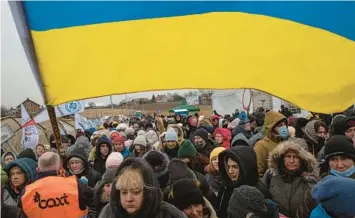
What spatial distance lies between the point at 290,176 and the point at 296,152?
21 centimetres

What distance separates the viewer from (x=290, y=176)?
11.5ft

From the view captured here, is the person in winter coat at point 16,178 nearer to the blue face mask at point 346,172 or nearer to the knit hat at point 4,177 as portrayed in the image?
the knit hat at point 4,177

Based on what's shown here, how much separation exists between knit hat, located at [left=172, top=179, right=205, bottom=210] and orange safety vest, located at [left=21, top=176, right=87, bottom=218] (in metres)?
0.77

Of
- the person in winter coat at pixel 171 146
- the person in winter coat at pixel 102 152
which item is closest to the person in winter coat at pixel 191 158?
the person in winter coat at pixel 171 146

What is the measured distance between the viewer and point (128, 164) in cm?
267

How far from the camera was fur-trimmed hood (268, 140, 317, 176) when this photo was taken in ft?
11.6

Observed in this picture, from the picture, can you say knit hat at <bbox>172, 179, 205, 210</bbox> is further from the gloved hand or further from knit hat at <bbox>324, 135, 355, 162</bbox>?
the gloved hand

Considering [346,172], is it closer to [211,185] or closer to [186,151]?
[211,185]

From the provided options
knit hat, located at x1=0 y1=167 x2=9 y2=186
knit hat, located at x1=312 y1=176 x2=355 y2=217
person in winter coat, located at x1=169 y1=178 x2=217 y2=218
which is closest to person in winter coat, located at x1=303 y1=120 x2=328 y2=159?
person in winter coat, located at x1=169 y1=178 x2=217 y2=218

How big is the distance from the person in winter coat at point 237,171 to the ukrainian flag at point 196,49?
2.17 feet

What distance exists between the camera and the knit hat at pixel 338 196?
7.50ft

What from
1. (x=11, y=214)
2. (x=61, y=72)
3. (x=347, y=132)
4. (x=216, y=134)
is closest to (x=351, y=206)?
(x=61, y=72)

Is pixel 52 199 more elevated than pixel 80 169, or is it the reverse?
pixel 52 199

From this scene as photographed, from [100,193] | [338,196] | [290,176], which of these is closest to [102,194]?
[100,193]
